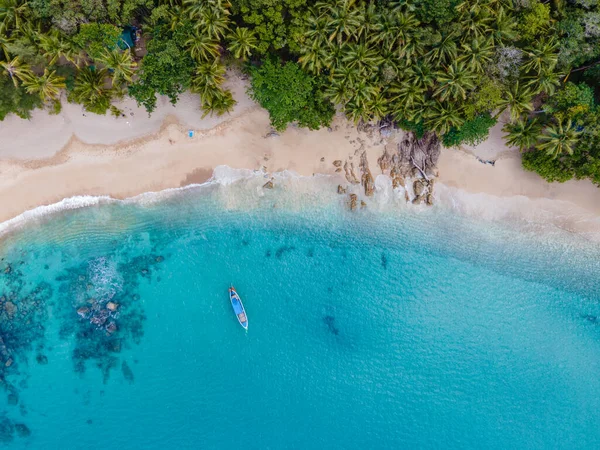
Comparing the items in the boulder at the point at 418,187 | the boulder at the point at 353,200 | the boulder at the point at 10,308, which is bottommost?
the boulder at the point at 10,308

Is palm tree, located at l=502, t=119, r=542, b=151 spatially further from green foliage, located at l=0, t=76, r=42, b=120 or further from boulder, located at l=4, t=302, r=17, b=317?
boulder, located at l=4, t=302, r=17, b=317

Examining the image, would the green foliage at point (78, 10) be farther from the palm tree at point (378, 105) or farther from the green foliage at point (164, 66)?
the palm tree at point (378, 105)

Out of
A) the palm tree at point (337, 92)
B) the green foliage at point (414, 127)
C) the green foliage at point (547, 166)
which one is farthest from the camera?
the green foliage at point (414, 127)

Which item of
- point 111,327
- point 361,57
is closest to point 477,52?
point 361,57

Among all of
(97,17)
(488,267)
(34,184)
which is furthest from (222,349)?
(97,17)

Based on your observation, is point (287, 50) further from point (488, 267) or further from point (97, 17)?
point (488, 267)

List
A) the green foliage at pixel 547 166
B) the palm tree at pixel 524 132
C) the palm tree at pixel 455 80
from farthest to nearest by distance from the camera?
the green foliage at pixel 547 166, the palm tree at pixel 524 132, the palm tree at pixel 455 80

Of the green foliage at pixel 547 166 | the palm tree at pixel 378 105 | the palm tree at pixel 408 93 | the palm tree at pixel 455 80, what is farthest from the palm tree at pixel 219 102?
the green foliage at pixel 547 166
